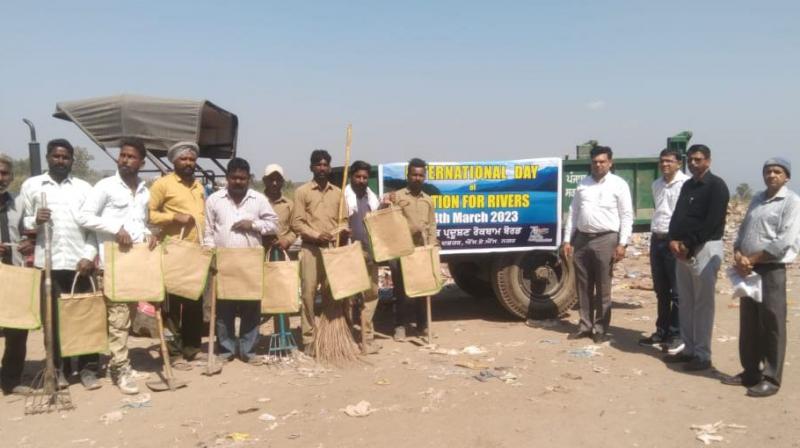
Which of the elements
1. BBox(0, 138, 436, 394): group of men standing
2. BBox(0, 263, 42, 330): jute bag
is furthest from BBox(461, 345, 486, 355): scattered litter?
BBox(0, 263, 42, 330): jute bag

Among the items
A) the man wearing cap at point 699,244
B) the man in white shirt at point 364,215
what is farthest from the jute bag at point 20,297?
the man wearing cap at point 699,244

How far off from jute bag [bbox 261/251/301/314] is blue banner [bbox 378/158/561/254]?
5.59 feet

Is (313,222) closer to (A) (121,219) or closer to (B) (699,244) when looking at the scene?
(A) (121,219)

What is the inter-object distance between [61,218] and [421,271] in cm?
330

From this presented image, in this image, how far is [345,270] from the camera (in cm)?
535

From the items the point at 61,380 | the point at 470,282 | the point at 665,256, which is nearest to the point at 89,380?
the point at 61,380

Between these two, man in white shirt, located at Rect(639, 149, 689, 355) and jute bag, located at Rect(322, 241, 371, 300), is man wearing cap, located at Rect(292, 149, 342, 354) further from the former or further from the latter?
man in white shirt, located at Rect(639, 149, 689, 355)

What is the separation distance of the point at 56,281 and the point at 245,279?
1.48m

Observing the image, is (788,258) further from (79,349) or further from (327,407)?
(79,349)

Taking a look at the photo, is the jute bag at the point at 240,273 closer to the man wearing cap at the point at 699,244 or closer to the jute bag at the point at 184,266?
the jute bag at the point at 184,266

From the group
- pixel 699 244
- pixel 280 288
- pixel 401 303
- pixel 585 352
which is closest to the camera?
pixel 699 244

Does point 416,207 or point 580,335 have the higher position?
point 416,207

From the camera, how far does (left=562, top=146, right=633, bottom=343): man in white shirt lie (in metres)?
5.84

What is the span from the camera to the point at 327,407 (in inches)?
169
